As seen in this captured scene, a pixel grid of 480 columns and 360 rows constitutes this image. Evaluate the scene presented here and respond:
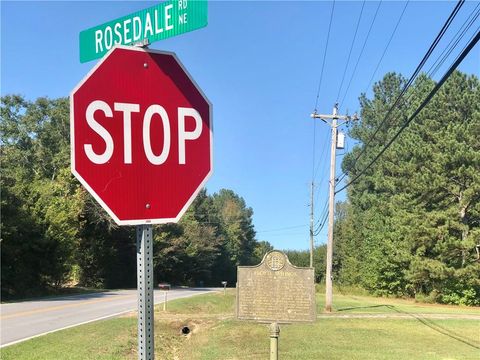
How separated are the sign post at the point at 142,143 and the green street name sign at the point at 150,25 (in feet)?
0.36

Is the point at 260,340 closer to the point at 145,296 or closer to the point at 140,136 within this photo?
the point at 145,296

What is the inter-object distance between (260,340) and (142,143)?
1303 cm

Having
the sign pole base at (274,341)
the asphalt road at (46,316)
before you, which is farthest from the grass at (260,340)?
the sign pole base at (274,341)

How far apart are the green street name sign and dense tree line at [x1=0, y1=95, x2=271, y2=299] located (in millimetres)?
26641

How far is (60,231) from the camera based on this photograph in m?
32.1

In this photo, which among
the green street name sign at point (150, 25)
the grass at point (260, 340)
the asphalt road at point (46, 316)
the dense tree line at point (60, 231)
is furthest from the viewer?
the dense tree line at point (60, 231)

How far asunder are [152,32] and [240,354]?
1083cm

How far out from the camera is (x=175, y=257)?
57.5 metres

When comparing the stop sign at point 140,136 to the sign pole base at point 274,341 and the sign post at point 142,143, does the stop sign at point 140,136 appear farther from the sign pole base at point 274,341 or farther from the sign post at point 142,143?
the sign pole base at point 274,341

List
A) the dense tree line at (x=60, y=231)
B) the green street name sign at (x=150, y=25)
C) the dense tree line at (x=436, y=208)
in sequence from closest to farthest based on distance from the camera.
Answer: the green street name sign at (x=150, y=25), the dense tree line at (x=60, y=231), the dense tree line at (x=436, y=208)

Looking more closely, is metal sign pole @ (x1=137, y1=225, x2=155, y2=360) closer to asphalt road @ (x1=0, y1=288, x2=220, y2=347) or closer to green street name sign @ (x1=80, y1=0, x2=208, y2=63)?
green street name sign @ (x1=80, y1=0, x2=208, y2=63)

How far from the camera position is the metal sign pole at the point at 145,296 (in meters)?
2.26

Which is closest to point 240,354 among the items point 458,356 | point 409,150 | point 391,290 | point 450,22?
point 458,356

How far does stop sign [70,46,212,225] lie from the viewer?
2207 millimetres
